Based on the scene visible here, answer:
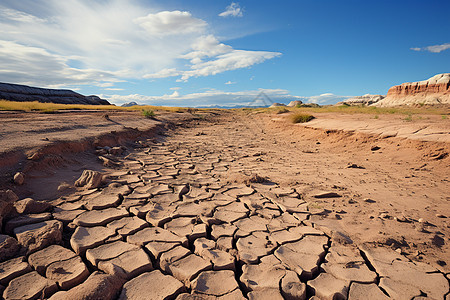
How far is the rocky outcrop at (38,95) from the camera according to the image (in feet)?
80.8

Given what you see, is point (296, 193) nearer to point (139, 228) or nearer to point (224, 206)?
point (224, 206)

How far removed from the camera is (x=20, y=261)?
1542mm

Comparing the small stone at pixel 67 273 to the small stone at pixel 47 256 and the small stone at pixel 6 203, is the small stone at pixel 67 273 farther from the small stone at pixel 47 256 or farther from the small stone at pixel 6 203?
the small stone at pixel 6 203

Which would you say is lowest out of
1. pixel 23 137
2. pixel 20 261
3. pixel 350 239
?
pixel 350 239

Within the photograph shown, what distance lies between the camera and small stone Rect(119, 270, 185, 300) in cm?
135

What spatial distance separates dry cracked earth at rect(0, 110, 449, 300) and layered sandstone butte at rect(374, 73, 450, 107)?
124 ft

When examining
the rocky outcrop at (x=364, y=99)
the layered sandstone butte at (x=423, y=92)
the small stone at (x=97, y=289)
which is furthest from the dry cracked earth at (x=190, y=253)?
the rocky outcrop at (x=364, y=99)

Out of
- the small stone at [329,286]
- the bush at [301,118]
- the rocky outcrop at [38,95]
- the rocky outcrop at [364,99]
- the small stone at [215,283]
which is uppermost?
the rocky outcrop at [38,95]

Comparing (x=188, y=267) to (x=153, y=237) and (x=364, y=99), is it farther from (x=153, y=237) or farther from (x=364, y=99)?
(x=364, y=99)

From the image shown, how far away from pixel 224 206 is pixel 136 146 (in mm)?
3740

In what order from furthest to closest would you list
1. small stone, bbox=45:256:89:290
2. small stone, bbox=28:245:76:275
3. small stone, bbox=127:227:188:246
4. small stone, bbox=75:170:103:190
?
small stone, bbox=75:170:103:190 → small stone, bbox=127:227:188:246 → small stone, bbox=28:245:76:275 → small stone, bbox=45:256:89:290

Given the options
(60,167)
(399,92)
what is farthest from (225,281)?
(399,92)

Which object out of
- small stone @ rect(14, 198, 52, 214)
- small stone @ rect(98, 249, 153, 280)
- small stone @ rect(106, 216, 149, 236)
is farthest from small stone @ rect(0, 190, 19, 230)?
small stone @ rect(98, 249, 153, 280)

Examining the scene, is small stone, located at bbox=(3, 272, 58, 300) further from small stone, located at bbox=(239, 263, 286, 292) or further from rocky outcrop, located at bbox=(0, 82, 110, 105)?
rocky outcrop, located at bbox=(0, 82, 110, 105)
